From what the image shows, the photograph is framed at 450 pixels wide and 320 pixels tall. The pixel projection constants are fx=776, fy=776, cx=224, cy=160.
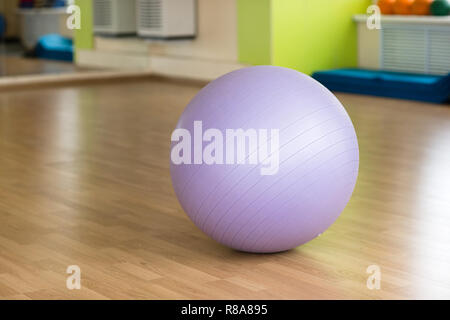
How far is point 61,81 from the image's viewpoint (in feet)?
28.1

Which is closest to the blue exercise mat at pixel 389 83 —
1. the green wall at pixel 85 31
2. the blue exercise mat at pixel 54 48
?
the green wall at pixel 85 31

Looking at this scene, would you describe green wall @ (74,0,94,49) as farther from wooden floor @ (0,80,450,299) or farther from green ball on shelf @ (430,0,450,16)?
green ball on shelf @ (430,0,450,16)

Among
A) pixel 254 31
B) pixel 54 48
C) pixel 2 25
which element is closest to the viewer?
pixel 254 31

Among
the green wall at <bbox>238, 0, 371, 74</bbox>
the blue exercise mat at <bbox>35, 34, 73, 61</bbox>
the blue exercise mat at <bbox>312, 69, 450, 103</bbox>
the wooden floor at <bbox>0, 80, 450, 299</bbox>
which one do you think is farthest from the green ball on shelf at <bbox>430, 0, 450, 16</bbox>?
the blue exercise mat at <bbox>35, 34, 73, 61</bbox>

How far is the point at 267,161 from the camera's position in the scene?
2682mm

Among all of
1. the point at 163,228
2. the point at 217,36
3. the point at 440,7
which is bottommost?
the point at 163,228

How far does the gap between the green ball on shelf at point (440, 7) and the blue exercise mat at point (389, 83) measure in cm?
59

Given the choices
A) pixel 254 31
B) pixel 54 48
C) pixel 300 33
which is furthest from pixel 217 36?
pixel 54 48

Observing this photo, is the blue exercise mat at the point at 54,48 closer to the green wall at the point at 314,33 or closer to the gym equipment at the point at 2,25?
the gym equipment at the point at 2,25

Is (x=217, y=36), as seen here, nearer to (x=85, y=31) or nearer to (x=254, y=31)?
(x=254, y=31)

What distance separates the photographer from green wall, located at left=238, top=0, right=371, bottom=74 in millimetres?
7605

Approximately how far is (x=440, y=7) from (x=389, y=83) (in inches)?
33.7

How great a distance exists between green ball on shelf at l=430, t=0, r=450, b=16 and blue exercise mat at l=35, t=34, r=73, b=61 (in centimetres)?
402

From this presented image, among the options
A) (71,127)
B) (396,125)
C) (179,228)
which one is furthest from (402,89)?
(179,228)
